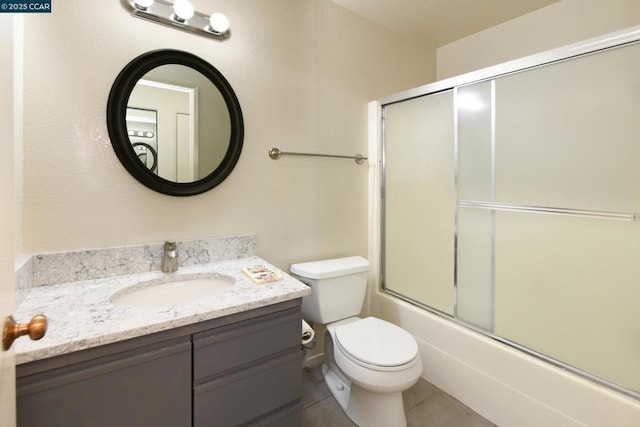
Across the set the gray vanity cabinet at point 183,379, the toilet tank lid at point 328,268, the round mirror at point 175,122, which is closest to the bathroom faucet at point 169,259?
the round mirror at point 175,122

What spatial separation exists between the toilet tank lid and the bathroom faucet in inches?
25.6

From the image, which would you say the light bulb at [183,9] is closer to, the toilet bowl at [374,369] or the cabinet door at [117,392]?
the cabinet door at [117,392]

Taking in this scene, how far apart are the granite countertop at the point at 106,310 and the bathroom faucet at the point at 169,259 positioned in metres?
0.03

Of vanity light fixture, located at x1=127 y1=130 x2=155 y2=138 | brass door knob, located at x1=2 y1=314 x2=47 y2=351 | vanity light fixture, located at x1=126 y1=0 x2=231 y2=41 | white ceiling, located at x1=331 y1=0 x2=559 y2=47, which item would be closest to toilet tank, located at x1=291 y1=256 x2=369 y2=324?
vanity light fixture, located at x1=127 y1=130 x2=155 y2=138

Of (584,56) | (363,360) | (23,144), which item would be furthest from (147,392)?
(584,56)

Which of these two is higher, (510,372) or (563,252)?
(563,252)

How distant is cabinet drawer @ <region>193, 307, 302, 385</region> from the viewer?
3.35 feet

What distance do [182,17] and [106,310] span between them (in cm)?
131

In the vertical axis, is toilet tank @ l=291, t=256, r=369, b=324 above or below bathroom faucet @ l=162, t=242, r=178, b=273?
below

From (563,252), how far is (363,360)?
1063mm

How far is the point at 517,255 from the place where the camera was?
5.06 feet

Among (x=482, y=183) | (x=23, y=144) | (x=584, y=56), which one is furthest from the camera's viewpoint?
(x=482, y=183)

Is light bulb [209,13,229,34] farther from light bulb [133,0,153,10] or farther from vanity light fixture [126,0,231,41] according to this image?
light bulb [133,0,153,10]

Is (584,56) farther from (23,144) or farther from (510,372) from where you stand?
(23,144)
